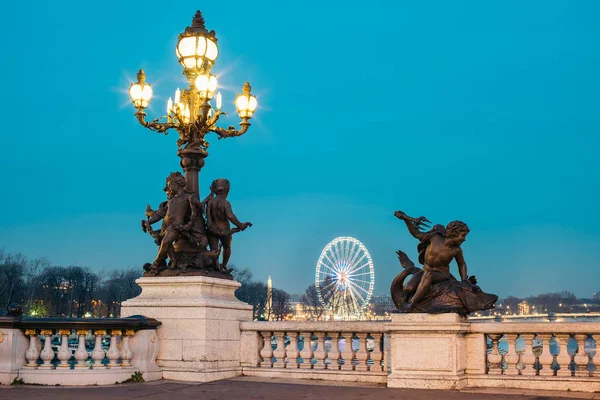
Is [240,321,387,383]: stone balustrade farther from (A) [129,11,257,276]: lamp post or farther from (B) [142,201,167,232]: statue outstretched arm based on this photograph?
(B) [142,201,167,232]: statue outstretched arm

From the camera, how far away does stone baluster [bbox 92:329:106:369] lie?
1301 cm

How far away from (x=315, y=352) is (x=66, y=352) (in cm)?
434

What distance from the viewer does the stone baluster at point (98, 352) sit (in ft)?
42.7

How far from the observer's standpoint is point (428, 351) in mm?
12461

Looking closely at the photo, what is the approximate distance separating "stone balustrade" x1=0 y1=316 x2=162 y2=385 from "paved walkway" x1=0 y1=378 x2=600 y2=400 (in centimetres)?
32

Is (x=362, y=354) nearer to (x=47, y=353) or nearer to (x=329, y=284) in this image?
(x=47, y=353)

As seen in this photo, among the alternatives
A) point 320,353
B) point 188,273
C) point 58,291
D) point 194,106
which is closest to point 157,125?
point 194,106

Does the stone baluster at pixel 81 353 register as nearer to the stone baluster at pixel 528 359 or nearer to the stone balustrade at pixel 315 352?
the stone balustrade at pixel 315 352

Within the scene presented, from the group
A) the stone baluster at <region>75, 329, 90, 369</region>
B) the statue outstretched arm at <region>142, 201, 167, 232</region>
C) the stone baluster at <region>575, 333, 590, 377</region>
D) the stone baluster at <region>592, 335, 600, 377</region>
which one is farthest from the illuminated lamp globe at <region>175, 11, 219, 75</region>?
the stone baluster at <region>592, 335, 600, 377</region>

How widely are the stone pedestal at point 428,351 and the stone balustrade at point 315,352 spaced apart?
61 cm

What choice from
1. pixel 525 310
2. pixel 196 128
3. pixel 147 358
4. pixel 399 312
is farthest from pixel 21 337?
pixel 525 310

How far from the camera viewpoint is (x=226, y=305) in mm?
14250

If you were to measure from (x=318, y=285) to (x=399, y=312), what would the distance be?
60.3 m

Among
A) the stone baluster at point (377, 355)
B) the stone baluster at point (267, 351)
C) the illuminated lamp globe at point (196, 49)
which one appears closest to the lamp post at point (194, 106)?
the illuminated lamp globe at point (196, 49)
